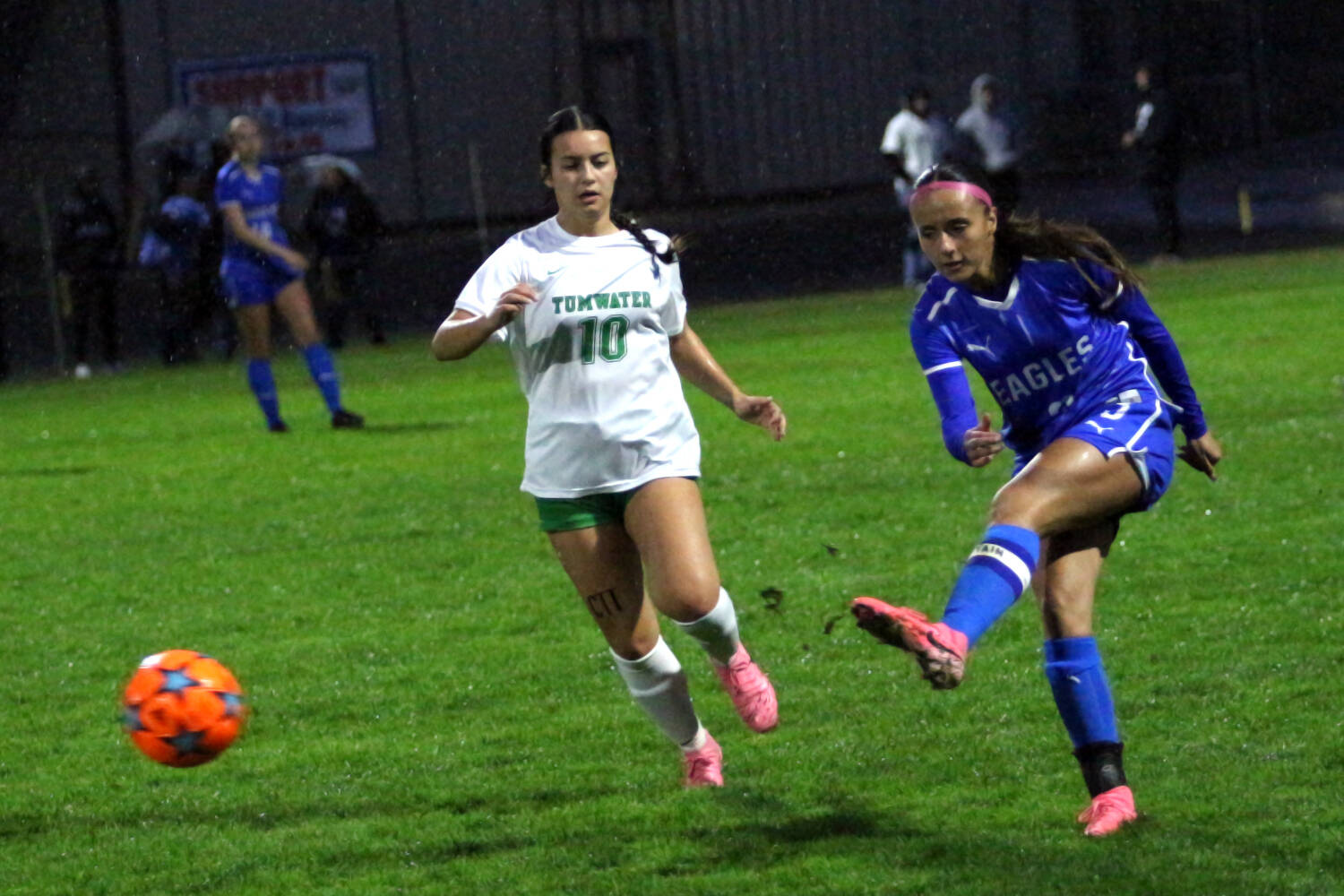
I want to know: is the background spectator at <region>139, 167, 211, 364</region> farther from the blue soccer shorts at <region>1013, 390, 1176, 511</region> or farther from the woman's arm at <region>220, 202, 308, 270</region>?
the blue soccer shorts at <region>1013, 390, 1176, 511</region>

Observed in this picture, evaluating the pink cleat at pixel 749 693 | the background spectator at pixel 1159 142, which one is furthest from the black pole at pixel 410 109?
the pink cleat at pixel 749 693

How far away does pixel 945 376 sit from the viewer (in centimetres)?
506

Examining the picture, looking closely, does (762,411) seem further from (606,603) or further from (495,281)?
(495,281)

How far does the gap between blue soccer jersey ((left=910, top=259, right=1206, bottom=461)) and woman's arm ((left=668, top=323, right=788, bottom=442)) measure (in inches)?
22.9

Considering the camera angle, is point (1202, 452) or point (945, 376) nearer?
point (945, 376)

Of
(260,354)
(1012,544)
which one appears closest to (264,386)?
(260,354)

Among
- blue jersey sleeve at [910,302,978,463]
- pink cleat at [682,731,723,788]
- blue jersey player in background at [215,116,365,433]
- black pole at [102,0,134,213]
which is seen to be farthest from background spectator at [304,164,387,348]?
blue jersey sleeve at [910,302,978,463]

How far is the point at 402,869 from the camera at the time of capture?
5.01 metres

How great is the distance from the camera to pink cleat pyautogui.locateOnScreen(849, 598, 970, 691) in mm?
4148

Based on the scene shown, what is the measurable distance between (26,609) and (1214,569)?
4.92 meters

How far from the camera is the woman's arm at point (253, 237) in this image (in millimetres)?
13250

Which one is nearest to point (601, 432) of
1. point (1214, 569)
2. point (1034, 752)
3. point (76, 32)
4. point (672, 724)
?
point (672, 724)

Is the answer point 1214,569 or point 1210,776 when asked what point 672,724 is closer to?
point 1210,776

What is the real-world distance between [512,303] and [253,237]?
869cm
